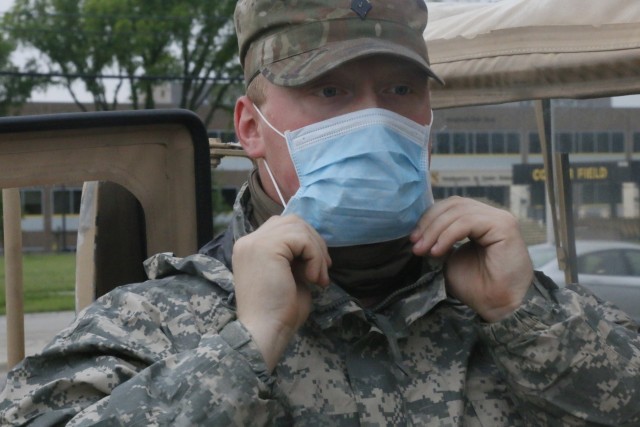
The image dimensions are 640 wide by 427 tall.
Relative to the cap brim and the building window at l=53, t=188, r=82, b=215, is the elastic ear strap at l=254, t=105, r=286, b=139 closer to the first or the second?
the cap brim

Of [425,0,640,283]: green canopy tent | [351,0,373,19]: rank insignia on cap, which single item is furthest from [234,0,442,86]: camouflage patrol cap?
[425,0,640,283]: green canopy tent

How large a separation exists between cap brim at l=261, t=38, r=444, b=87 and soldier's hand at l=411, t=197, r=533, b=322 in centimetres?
29

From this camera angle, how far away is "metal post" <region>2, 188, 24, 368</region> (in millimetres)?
2785

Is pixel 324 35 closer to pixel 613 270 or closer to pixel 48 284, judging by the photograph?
pixel 613 270

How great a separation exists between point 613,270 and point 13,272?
10.4ft

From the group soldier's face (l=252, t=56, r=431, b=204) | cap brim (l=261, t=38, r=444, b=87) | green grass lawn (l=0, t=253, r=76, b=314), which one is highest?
cap brim (l=261, t=38, r=444, b=87)

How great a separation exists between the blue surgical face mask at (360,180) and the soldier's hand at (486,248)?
0.23ft

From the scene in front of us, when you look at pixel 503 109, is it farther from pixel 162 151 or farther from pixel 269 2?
pixel 269 2

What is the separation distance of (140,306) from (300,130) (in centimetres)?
45

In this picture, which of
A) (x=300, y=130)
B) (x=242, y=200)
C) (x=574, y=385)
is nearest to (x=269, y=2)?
(x=300, y=130)

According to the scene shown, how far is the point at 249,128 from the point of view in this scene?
7.19ft

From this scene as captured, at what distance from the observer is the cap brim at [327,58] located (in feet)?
6.53

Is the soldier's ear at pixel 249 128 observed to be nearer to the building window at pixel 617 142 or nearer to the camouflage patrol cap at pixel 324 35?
the camouflage patrol cap at pixel 324 35

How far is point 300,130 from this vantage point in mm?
2070
